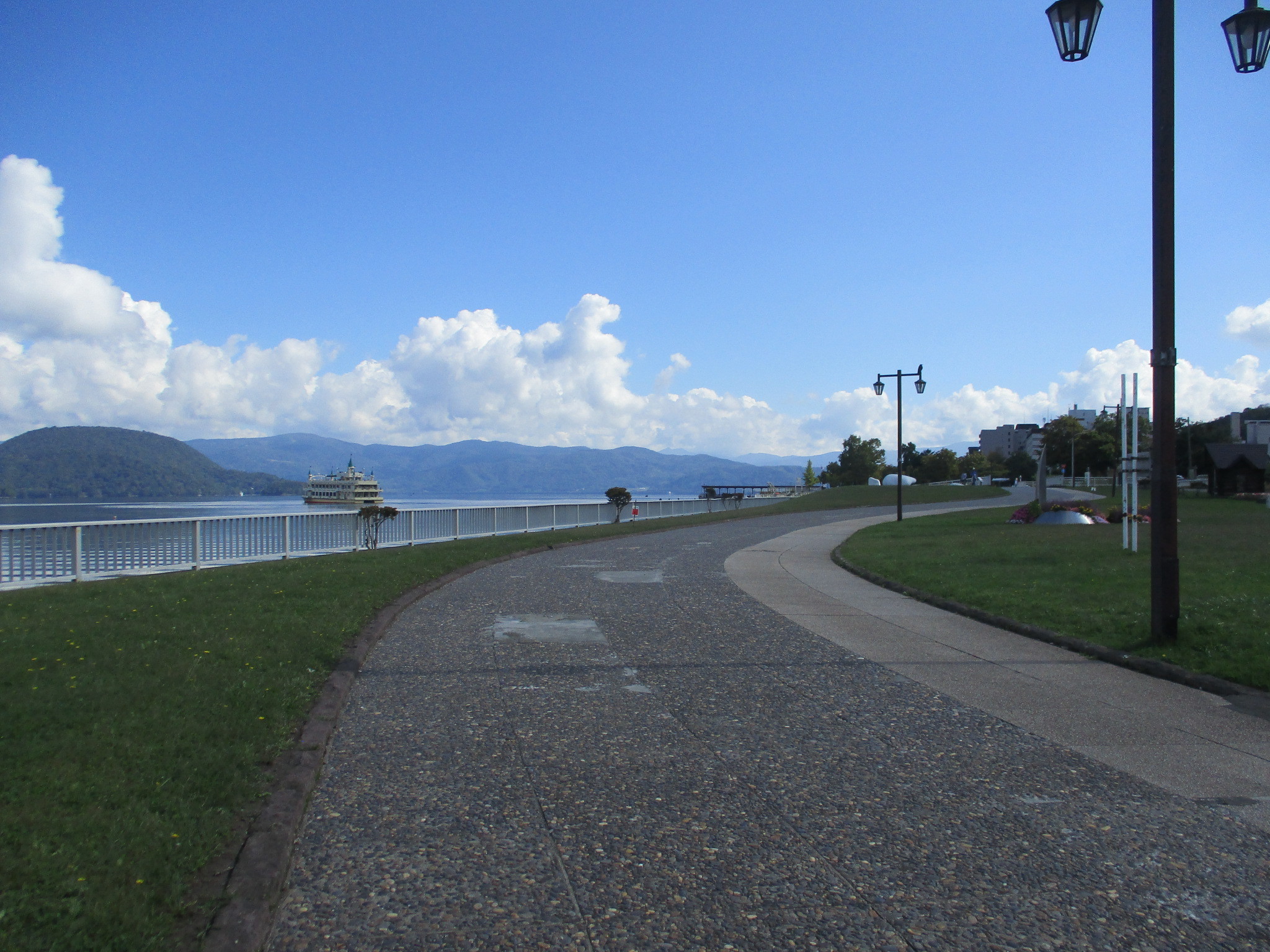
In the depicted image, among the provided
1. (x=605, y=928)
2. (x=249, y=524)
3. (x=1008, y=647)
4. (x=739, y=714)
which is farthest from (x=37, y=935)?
(x=249, y=524)

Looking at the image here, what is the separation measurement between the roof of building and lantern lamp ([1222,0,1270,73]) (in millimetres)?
52590

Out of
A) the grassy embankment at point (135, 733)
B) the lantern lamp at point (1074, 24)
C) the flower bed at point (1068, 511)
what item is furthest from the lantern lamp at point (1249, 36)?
the flower bed at point (1068, 511)

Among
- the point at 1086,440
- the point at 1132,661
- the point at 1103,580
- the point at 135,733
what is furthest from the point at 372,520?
the point at 1086,440

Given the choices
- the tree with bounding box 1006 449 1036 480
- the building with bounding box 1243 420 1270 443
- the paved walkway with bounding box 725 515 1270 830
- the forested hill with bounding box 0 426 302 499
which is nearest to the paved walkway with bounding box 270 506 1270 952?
the paved walkway with bounding box 725 515 1270 830

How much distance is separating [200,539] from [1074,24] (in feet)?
53.7

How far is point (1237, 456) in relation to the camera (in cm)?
5203

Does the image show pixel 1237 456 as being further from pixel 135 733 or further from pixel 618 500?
pixel 135 733

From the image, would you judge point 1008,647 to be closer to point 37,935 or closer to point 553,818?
point 553,818

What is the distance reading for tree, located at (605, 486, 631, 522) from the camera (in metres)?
→ 37.6

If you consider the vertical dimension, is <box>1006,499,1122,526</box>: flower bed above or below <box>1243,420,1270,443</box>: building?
below

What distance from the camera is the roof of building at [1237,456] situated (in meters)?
51.8

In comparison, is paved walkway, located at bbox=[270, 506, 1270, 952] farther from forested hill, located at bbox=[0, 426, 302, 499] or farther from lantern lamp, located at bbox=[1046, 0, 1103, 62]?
forested hill, located at bbox=[0, 426, 302, 499]

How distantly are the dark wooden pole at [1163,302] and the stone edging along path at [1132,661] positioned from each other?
1.95ft

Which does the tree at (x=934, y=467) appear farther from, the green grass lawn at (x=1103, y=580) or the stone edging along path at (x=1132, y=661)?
the stone edging along path at (x=1132, y=661)
